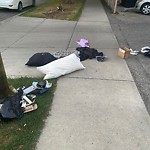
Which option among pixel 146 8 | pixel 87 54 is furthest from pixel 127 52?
pixel 146 8

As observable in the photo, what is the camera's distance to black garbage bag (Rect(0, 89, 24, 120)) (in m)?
4.03

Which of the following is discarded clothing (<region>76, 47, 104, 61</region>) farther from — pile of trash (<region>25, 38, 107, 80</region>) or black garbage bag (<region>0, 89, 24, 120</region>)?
black garbage bag (<region>0, 89, 24, 120</region>)

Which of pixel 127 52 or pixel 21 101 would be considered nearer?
pixel 21 101

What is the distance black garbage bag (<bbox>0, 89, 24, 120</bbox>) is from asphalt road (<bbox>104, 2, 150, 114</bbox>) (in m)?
2.05

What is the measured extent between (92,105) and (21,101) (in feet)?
3.71

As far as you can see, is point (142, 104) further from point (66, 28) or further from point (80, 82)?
point (66, 28)

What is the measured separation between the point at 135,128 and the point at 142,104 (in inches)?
32.3

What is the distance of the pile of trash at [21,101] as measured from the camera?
4.08 m

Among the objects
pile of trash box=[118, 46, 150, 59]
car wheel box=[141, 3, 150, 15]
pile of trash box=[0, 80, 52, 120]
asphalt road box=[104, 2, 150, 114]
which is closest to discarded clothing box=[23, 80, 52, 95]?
pile of trash box=[0, 80, 52, 120]

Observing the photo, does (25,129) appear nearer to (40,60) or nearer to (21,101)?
(21,101)

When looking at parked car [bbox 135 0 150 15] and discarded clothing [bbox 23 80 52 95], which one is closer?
discarded clothing [bbox 23 80 52 95]

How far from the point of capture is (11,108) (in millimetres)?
4133

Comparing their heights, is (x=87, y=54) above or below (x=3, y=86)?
below

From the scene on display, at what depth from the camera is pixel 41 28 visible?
1195cm
